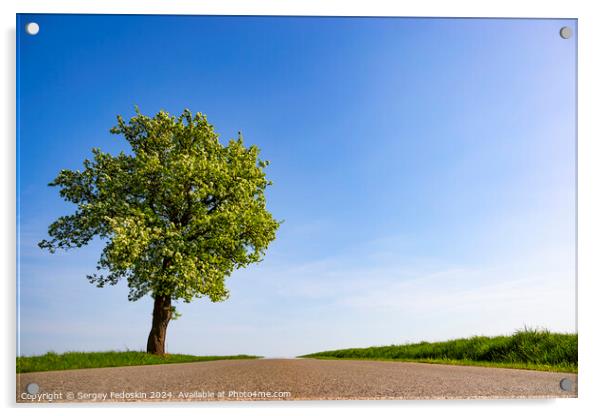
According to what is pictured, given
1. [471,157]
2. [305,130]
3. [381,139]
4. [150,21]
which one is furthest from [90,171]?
[471,157]

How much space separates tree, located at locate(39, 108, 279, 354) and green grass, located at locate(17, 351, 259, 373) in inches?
11.9

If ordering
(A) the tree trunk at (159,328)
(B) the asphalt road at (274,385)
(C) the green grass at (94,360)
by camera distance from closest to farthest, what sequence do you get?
(B) the asphalt road at (274,385) < (C) the green grass at (94,360) < (A) the tree trunk at (159,328)

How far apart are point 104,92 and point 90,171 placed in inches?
72.8

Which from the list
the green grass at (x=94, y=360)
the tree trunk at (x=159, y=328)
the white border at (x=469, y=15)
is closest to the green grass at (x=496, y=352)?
the white border at (x=469, y=15)

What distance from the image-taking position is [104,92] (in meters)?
11.9

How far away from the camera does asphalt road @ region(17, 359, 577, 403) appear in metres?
10.5

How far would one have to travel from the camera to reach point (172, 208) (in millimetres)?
14211

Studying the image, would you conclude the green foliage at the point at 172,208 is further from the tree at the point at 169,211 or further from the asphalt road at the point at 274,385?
the asphalt road at the point at 274,385

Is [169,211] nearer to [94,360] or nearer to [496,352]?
[94,360]

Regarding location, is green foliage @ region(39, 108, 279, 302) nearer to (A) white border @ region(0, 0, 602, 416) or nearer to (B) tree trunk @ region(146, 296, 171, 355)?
(B) tree trunk @ region(146, 296, 171, 355)

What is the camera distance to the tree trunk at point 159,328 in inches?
496

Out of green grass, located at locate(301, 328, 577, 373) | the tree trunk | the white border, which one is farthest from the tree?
green grass, located at locate(301, 328, 577, 373)

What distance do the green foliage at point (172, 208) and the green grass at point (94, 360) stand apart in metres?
1.30
